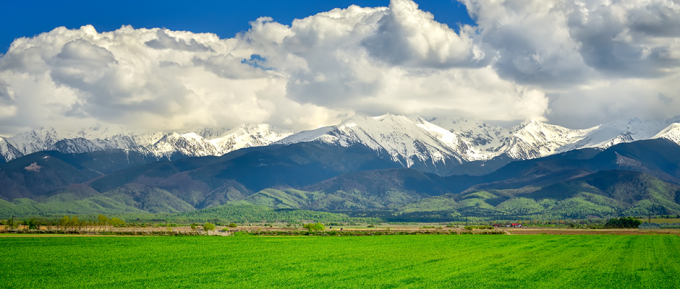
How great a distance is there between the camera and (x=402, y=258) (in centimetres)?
9056

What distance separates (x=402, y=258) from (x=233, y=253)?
28072 millimetres

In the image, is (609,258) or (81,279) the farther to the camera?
(609,258)

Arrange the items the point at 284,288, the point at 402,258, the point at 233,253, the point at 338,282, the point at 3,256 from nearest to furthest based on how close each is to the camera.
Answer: the point at 284,288 → the point at 338,282 → the point at 3,256 → the point at 402,258 → the point at 233,253

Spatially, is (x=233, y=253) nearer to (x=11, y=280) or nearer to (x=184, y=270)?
(x=184, y=270)

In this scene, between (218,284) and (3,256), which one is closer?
(218,284)

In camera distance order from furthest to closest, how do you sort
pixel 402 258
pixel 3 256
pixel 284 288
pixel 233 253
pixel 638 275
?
pixel 233 253 < pixel 402 258 < pixel 3 256 < pixel 638 275 < pixel 284 288

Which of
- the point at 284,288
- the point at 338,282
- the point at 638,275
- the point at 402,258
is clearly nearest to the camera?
the point at 284,288

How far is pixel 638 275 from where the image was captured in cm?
7106

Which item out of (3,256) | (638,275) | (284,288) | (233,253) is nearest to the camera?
(284,288)

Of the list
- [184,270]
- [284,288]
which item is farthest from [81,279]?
[284,288]

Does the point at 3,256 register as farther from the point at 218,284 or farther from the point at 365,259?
the point at 365,259

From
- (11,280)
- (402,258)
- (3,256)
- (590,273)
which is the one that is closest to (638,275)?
(590,273)

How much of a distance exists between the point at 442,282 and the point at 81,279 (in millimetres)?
37566

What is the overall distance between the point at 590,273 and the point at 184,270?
48.8 m
